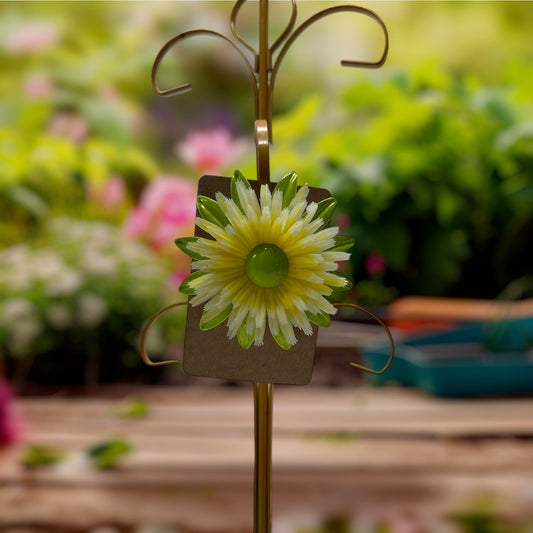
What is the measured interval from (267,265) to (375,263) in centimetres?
136

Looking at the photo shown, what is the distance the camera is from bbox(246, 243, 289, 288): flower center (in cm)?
25

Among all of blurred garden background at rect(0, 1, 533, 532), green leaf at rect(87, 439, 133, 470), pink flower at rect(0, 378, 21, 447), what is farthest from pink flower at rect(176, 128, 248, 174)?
green leaf at rect(87, 439, 133, 470)

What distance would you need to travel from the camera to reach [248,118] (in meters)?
2.21

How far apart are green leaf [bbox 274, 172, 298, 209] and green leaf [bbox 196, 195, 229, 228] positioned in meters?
0.02

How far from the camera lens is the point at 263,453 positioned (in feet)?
0.90

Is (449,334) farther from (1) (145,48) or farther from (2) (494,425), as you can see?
(1) (145,48)

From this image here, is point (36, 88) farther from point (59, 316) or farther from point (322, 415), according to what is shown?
point (322, 415)

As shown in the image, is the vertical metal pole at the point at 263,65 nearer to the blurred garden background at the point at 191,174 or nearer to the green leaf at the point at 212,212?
the green leaf at the point at 212,212

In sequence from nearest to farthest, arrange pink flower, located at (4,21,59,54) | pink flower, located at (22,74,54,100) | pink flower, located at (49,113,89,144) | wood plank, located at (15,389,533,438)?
wood plank, located at (15,389,533,438) → pink flower, located at (49,113,89,144) → pink flower, located at (22,74,54,100) → pink flower, located at (4,21,59,54)

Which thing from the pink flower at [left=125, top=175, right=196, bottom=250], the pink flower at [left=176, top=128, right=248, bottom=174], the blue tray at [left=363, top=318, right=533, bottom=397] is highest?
the pink flower at [left=176, top=128, right=248, bottom=174]

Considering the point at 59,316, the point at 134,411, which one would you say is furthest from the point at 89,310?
the point at 134,411

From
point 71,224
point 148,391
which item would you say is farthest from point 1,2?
point 148,391

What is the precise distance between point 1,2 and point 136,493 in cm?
222

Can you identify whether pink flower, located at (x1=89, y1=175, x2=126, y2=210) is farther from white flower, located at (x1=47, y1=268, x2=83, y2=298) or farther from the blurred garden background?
white flower, located at (x1=47, y1=268, x2=83, y2=298)
